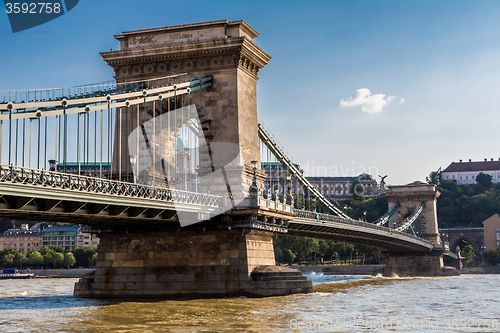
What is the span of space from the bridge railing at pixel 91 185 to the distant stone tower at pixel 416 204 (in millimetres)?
76626

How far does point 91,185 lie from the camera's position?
28.5m

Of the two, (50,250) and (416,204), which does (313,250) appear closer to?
(416,204)

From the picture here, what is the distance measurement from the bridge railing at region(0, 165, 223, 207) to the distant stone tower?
251 ft

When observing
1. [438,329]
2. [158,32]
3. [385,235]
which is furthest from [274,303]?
[385,235]

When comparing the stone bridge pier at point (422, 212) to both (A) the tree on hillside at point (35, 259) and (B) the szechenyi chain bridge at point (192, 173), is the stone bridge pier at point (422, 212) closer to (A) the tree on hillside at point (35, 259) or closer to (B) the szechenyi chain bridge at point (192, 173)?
(B) the szechenyi chain bridge at point (192, 173)

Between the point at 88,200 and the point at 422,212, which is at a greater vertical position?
the point at 422,212

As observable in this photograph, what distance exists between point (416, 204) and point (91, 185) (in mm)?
89746

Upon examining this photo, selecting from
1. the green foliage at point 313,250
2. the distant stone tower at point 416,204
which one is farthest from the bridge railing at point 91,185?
the green foliage at point 313,250

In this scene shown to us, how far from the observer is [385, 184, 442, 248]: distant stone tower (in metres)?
109

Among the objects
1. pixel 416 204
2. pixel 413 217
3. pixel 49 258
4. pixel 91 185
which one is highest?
pixel 416 204

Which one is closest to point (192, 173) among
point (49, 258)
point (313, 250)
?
point (313, 250)

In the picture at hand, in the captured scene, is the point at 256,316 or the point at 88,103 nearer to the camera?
the point at 256,316

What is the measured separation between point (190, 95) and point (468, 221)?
14220 cm

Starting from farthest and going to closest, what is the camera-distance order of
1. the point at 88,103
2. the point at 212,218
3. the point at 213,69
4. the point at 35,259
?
the point at 35,259 < the point at 213,69 < the point at 212,218 < the point at 88,103
